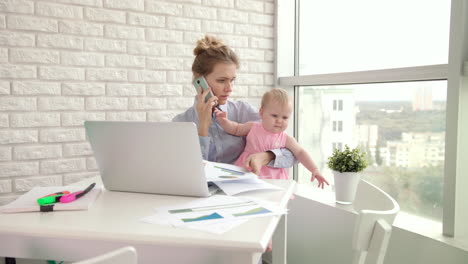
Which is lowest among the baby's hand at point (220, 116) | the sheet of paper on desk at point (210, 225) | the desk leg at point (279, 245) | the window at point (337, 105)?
the desk leg at point (279, 245)

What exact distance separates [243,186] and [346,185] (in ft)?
3.41

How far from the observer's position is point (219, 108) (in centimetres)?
226

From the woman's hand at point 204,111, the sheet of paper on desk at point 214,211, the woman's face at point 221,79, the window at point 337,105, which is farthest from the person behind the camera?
the window at point 337,105

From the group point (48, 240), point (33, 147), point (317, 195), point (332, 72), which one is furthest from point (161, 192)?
point (332, 72)

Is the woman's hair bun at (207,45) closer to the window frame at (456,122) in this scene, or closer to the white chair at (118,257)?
the window frame at (456,122)

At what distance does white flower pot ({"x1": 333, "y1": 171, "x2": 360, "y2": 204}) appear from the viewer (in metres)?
2.23

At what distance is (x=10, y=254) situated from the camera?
1121 millimetres

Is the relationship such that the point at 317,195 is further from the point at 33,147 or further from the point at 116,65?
the point at 33,147

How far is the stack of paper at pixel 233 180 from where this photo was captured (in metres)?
1.40

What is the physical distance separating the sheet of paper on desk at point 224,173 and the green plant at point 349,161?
31.2 inches

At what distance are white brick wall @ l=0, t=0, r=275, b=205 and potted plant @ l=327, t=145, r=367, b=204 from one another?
111cm

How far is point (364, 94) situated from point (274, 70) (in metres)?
0.83

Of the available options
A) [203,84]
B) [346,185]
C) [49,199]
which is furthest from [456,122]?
[49,199]

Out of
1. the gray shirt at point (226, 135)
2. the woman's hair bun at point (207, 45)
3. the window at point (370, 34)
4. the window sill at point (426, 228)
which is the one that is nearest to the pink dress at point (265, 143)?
the gray shirt at point (226, 135)
